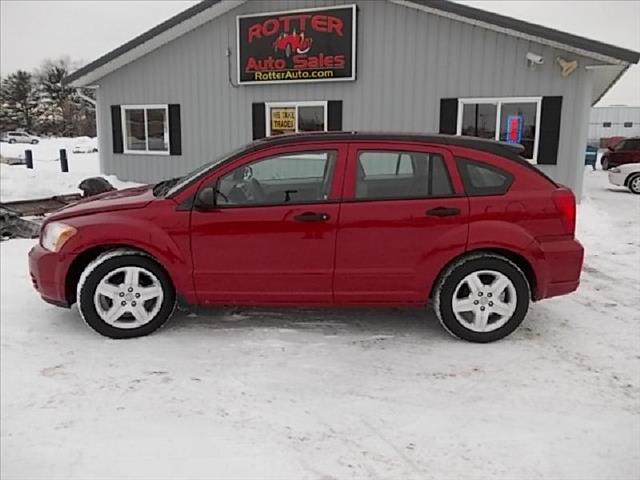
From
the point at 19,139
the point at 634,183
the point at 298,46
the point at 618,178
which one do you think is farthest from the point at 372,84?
the point at 19,139

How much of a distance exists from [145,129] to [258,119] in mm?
3691

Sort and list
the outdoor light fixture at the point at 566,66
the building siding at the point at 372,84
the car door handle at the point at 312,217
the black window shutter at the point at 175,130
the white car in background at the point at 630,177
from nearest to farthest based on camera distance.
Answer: the car door handle at the point at 312,217
the outdoor light fixture at the point at 566,66
the building siding at the point at 372,84
the black window shutter at the point at 175,130
the white car in background at the point at 630,177

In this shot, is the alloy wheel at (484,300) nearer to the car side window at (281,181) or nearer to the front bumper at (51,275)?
the car side window at (281,181)

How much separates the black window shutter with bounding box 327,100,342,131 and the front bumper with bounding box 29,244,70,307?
1019 centimetres

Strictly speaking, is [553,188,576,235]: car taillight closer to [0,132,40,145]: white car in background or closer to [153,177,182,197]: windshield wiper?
[153,177,182,197]: windshield wiper

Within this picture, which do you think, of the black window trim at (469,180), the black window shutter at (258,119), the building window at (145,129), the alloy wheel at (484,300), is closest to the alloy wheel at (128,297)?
the alloy wheel at (484,300)

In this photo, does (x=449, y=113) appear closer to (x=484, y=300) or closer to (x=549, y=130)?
(x=549, y=130)

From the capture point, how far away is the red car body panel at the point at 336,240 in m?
4.38

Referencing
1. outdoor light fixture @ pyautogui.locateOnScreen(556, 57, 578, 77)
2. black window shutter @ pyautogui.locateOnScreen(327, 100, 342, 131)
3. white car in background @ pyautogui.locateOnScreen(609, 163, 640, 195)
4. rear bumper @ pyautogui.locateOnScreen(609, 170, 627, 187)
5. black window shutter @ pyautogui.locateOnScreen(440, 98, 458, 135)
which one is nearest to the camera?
outdoor light fixture @ pyautogui.locateOnScreen(556, 57, 578, 77)

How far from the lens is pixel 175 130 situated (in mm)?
15633

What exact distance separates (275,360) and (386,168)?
172 centimetres

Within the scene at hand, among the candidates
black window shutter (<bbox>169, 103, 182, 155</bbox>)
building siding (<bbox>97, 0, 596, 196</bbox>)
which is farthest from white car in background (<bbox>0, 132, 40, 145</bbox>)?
black window shutter (<bbox>169, 103, 182, 155</bbox>)

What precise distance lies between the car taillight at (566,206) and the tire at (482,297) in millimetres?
533

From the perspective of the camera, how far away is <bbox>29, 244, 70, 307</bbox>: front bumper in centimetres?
448
